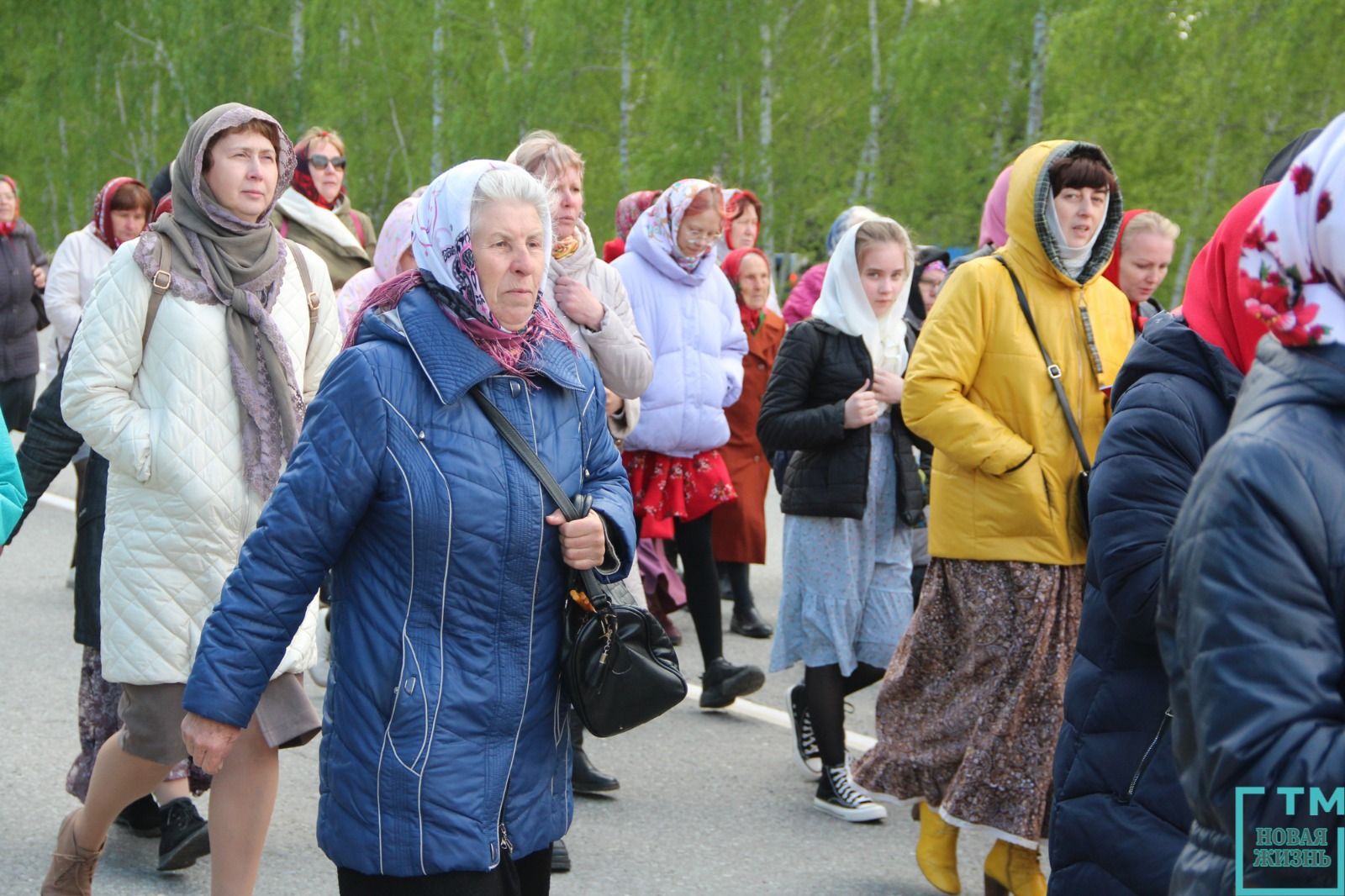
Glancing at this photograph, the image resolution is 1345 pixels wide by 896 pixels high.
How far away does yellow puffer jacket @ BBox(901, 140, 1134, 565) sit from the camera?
14.4 feet

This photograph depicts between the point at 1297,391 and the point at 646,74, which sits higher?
the point at 646,74

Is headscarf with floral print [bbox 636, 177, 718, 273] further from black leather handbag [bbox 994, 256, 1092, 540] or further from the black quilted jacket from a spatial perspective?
black leather handbag [bbox 994, 256, 1092, 540]

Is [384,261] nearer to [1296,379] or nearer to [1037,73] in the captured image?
[1296,379]

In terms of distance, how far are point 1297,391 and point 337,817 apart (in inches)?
73.2

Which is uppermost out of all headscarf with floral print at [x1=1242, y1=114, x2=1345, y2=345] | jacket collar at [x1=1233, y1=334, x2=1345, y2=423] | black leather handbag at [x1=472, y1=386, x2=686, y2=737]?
headscarf with floral print at [x1=1242, y1=114, x2=1345, y2=345]

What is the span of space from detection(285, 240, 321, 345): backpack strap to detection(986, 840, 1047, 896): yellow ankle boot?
2250mm

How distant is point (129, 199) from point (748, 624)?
10.9ft

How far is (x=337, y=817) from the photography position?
299cm

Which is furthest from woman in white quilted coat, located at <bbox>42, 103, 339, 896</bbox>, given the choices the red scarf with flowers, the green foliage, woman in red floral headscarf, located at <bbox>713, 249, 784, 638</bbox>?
the green foliage

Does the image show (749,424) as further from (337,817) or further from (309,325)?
(337,817)

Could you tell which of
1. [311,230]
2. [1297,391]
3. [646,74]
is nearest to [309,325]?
[311,230]

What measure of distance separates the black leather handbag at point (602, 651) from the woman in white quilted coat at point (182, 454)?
1.21 meters

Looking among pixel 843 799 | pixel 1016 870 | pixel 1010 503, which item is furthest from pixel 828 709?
pixel 1010 503

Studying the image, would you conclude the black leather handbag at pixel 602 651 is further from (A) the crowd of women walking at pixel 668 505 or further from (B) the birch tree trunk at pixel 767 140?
(B) the birch tree trunk at pixel 767 140
